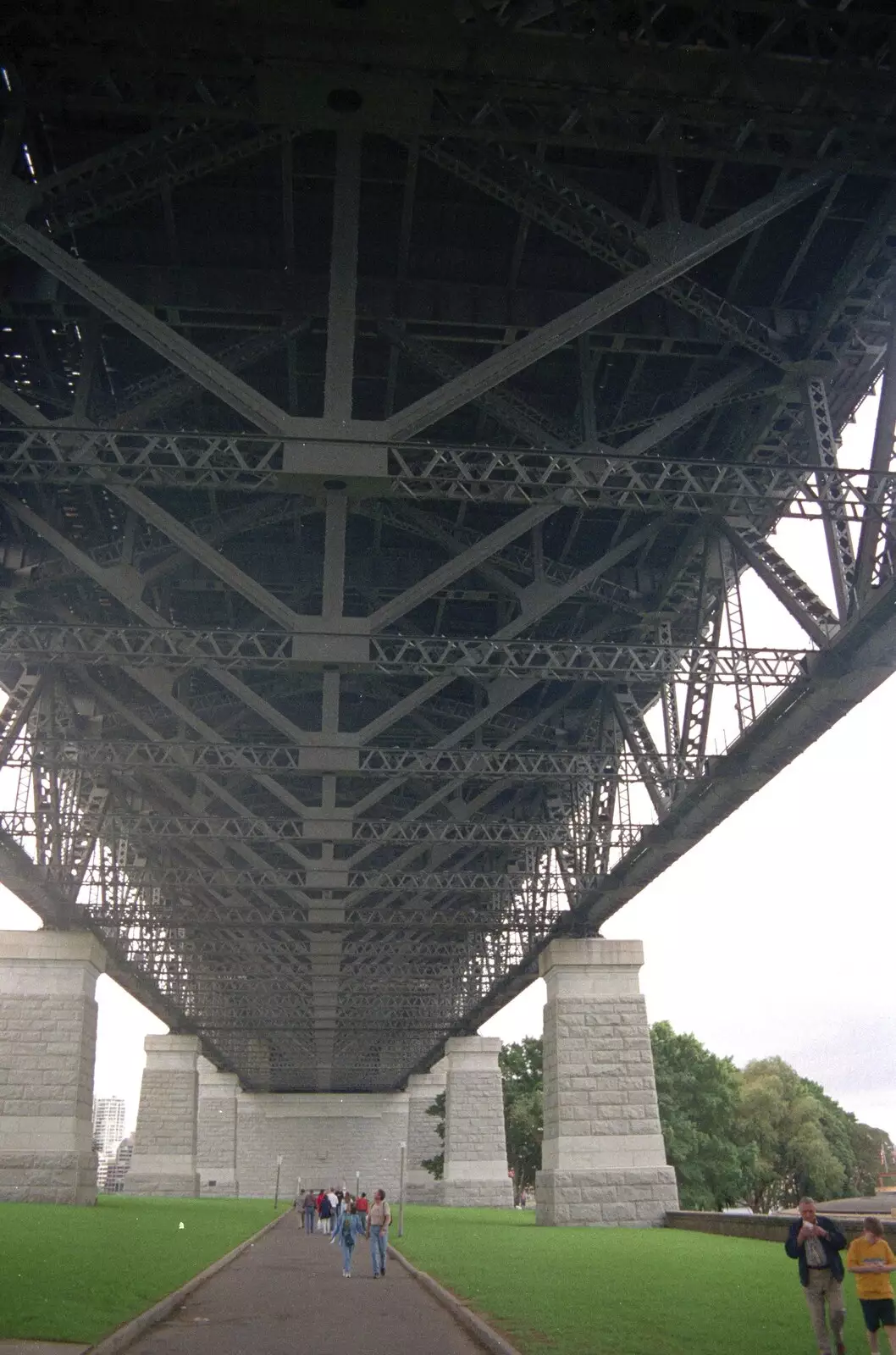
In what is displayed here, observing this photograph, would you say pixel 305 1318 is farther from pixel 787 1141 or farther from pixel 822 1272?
pixel 787 1141

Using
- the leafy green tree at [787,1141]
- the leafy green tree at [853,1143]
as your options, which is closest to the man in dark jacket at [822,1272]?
the leafy green tree at [787,1141]

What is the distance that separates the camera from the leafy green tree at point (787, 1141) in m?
97.1

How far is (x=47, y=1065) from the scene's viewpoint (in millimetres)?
38500

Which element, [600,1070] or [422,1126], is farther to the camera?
[422,1126]

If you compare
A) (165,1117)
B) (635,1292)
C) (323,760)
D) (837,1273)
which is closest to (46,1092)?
(323,760)

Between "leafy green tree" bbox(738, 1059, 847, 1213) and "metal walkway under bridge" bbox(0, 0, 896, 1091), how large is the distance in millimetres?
77953

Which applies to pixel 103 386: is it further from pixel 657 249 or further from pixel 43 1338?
pixel 43 1338

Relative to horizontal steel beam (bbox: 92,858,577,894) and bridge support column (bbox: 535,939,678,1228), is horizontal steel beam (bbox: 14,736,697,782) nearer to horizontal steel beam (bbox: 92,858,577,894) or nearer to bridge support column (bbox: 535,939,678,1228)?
horizontal steel beam (bbox: 92,858,577,894)

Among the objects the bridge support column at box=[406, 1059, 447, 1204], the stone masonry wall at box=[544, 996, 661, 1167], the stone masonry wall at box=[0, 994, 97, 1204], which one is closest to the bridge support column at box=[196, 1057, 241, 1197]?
the bridge support column at box=[406, 1059, 447, 1204]

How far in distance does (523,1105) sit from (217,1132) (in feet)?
79.7

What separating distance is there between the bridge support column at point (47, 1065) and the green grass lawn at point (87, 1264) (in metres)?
1.43

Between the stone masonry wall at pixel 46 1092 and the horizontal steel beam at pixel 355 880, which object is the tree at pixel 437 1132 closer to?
the stone masonry wall at pixel 46 1092

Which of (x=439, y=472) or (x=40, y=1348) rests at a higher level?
(x=439, y=472)

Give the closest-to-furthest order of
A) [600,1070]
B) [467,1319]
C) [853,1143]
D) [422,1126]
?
1. [467,1319]
2. [600,1070]
3. [422,1126]
4. [853,1143]
